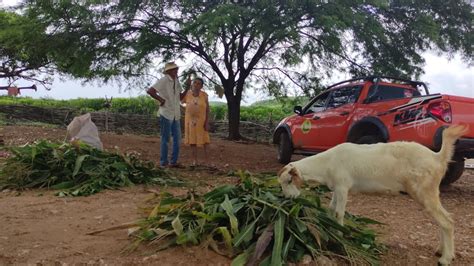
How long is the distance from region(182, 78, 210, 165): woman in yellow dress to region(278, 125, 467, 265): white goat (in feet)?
15.1

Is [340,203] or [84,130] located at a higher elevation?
[84,130]

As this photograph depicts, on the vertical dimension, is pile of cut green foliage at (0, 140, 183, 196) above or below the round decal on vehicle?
below

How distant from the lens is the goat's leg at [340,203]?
154 inches

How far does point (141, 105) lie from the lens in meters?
20.7

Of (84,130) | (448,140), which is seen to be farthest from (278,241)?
(84,130)

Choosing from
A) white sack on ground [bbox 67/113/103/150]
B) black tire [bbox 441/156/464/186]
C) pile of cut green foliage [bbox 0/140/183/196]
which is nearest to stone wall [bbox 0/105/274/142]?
white sack on ground [bbox 67/113/103/150]

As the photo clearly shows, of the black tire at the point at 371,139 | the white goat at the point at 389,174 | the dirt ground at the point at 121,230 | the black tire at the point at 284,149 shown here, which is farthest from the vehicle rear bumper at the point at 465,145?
the black tire at the point at 284,149

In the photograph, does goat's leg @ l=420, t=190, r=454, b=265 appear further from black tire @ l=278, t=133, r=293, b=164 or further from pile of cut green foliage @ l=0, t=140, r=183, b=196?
black tire @ l=278, t=133, r=293, b=164

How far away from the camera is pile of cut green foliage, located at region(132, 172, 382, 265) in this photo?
138 inches

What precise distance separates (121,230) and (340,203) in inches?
72.8

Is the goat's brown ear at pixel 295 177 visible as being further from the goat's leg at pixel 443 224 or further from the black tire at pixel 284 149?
the black tire at pixel 284 149

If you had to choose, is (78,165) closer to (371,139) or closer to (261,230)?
(261,230)

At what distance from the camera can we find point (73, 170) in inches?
251

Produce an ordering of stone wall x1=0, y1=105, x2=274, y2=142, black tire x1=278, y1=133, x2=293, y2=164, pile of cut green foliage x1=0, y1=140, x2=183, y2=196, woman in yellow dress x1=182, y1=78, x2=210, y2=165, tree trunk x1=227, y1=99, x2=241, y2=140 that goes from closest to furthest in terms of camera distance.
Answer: pile of cut green foliage x1=0, y1=140, x2=183, y2=196
woman in yellow dress x1=182, y1=78, x2=210, y2=165
black tire x1=278, y1=133, x2=293, y2=164
tree trunk x1=227, y1=99, x2=241, y2=140
stone wall x1=0, y1=105, x2=274, y2=142
